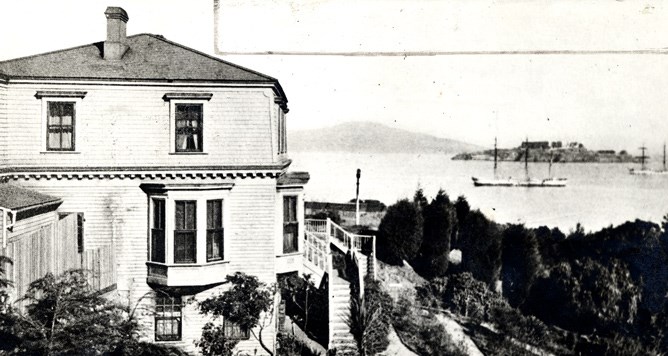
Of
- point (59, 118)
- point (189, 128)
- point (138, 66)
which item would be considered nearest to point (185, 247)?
point (189, 128)

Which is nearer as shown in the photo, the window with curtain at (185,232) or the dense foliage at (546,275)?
the window with curtain at (185,232)

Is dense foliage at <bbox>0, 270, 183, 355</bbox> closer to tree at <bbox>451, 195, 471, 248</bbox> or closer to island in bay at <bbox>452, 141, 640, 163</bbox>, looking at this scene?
tree at <bbox>451, 195, 471, 248</bbox>

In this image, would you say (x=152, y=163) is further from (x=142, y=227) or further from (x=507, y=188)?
(x=507, y=188)

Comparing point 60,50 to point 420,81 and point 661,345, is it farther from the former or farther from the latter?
point 661,345

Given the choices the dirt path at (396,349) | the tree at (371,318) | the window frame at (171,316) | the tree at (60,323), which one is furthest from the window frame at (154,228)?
the dirt path at (396,349)

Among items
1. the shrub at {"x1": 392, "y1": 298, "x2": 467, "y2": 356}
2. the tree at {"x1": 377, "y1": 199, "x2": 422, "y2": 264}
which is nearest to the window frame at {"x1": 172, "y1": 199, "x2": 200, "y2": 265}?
the shrub at {"x1": 392, "y1": 298, "x2": 467, "y2": 356}

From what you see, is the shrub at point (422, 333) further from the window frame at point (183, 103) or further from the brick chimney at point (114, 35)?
the brick chimney at point (114, 35)
